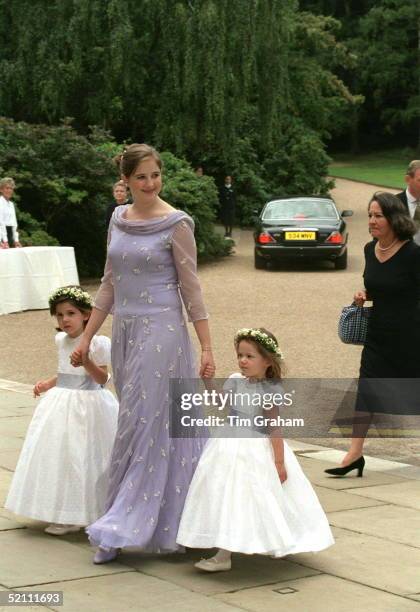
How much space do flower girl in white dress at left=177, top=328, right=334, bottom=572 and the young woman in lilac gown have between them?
0.67 feet

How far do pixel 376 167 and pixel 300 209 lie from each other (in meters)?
40.1

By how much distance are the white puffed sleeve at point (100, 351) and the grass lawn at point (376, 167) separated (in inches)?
1786

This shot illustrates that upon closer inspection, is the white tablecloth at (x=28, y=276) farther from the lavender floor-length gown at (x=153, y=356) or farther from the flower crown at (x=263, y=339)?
the flower crown at (x=263, y=339)

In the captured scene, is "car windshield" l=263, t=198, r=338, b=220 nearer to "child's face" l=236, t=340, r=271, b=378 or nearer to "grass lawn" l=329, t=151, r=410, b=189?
"child's face" l=236, t=340, r=271, b=378

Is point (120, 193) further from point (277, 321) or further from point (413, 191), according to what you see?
point (413, 191)

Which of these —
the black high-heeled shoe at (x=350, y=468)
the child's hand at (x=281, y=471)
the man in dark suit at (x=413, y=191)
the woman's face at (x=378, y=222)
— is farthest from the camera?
the man in dark suit at (x=413, y=191)

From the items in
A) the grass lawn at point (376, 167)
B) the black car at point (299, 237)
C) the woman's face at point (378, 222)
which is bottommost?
the grass lawn at point (376, 167)

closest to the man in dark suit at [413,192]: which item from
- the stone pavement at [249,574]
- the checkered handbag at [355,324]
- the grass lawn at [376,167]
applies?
the checkered handbag at [355,324]

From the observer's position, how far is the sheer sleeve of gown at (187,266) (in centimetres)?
574

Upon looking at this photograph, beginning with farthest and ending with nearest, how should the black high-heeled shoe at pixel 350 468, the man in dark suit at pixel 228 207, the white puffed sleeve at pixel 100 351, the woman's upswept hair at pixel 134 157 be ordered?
the man in dark suit at pixel 228 207 → the black high-heeled shoe at pixel 350 468 → the white puffed sleeve at pixel 100 351 → the woman's upswept hair at pixel 134 157

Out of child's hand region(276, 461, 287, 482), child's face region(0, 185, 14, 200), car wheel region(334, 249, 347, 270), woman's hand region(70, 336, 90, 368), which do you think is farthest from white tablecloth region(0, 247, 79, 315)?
child's hand region(276, 461, 287, 482)

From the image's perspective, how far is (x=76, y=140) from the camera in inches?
934

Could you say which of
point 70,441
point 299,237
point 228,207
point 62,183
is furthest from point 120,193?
point 228,207

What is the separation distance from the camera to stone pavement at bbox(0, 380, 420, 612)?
5008 millimetres
